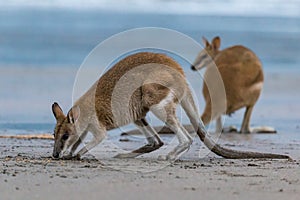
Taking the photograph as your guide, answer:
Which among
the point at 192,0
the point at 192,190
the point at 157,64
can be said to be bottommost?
the point at 192,190

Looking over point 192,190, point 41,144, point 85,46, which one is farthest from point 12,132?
point 85,46

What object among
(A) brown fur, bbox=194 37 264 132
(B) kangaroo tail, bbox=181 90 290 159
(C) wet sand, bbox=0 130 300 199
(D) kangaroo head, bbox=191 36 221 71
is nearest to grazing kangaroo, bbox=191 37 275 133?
(A) brown fur, bbox=194 37 264 132

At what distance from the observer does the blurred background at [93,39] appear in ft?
31.4

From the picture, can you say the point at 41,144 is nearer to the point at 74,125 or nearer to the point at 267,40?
the point at 74,125

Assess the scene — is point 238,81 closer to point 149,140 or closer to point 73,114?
point 149,140

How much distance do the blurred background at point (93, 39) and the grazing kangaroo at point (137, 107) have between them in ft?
6.02

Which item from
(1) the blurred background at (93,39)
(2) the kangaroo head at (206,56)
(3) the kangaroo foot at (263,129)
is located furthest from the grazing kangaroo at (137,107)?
(2) the kangaroo head at (206,56)

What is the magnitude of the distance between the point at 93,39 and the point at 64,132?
12.5 meters

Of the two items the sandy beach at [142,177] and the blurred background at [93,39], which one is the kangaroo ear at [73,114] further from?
the blurred background at [93,39]

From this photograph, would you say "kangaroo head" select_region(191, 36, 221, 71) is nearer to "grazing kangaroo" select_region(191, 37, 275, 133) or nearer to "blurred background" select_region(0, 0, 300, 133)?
"grazing kangaroo" select_region(191, 37, 275, 133)

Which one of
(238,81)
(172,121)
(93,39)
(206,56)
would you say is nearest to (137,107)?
(172,121)

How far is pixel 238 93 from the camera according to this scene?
8.93m

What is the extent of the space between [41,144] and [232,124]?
2.76 meters

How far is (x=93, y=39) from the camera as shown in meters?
18.4
